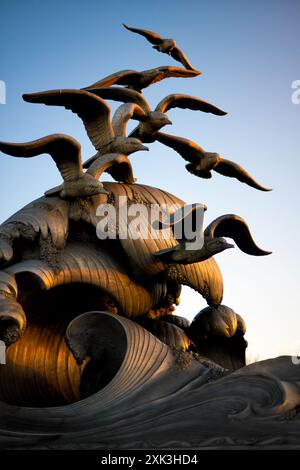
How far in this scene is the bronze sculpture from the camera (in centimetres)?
662

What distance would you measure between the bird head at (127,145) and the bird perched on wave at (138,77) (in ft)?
2.99

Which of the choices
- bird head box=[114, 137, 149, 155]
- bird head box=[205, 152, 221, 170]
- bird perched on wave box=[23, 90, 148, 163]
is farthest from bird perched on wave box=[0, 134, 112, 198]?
bird head box=[205, 152, 221, 170]

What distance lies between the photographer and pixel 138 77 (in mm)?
9602

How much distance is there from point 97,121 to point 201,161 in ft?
4.28

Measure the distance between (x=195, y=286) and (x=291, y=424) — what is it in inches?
91.7

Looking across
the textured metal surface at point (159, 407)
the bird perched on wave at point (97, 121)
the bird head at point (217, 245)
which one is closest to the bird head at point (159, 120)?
the bird perched on wave at point (97, 121)

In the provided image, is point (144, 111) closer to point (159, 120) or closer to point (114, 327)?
point (159, 120)

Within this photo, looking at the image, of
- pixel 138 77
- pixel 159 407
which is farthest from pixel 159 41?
pixel 159 407

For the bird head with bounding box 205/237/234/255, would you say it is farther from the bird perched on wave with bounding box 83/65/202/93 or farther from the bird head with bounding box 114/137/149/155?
the bird perched on wave with bounding box 83/65/202/93

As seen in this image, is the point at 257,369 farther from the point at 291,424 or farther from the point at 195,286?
the point at 195,286

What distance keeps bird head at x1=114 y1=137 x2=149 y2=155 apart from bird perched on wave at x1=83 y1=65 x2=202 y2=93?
91 cm

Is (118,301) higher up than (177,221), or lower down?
lower down
